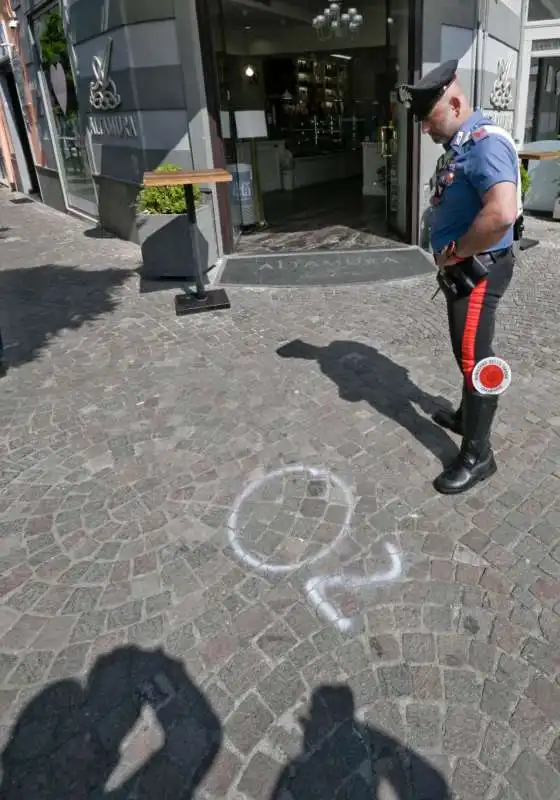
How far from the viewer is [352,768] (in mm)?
1937

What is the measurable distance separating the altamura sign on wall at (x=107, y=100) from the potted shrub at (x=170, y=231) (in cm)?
165

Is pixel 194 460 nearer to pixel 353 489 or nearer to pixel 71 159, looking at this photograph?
pixel 353 489

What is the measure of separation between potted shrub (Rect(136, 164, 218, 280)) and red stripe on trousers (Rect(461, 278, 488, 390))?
4.66 metres

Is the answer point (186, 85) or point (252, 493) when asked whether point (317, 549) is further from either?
point (186, 85)

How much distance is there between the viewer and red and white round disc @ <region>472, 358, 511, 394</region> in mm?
2977

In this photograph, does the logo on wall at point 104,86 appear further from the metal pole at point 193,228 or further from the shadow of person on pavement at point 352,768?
the shadow of person on pavement at point 352,768

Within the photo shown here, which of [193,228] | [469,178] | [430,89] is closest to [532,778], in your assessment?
[469,178]

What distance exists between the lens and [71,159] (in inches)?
484

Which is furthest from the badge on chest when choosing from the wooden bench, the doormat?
the doormat

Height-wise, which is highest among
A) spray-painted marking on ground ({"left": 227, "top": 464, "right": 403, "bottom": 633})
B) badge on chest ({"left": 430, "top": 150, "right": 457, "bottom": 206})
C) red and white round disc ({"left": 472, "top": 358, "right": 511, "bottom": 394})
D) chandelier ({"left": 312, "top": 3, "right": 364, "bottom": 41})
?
chandelier ({"left": 312, "top": 3, "right": 364, "bottom": 41})

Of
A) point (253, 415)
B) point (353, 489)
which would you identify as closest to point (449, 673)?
point (353, 489)

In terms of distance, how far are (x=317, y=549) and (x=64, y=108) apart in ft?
38.6

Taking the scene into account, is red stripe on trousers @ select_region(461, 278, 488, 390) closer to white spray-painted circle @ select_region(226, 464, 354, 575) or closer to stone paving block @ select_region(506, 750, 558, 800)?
white spray-painted circle @ select_region(226, 464, 354, 575)

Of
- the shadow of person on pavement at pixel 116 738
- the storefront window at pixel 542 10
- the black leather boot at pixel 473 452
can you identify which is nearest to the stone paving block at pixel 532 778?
the shadow of person on pavement at pixel 116 738
